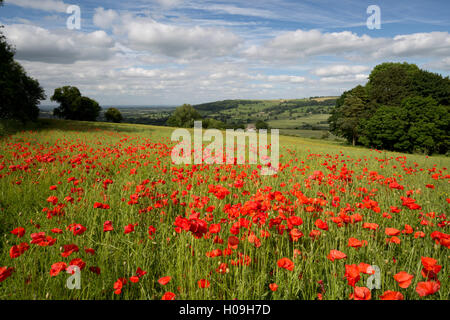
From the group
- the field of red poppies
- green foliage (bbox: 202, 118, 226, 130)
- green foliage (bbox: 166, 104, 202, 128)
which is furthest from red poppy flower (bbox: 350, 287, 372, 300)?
green foliage (bbox: 166, 104, 202, 128)

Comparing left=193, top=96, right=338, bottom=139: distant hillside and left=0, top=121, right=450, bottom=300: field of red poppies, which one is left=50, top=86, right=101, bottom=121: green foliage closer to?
left=193, top=96, right=338, bottom=139: distant hillside

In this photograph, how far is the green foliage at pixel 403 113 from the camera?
31.9 meters

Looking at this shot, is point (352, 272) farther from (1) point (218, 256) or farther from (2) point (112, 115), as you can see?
(2) point (112, 115)

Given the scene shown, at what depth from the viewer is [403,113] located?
33.1 meters

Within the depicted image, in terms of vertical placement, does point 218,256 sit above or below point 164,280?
below

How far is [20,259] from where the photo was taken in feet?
7.30

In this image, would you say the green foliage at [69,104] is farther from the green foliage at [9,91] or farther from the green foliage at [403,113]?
the green foliage at [403,113]

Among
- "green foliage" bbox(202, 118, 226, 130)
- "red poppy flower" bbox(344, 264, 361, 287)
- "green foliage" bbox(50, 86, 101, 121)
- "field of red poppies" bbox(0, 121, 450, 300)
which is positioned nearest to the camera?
"red poppy flower" bbox(344, 264, 361, 287)

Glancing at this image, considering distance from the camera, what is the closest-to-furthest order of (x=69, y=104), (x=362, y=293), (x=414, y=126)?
(x=362, y=293) → (x=414, y=126) → (x=69, y=104)

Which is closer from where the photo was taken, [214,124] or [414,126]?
[414,126]

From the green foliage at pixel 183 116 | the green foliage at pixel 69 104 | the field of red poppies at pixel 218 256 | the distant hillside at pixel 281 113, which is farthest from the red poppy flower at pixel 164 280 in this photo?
the distant hillside at pixel 281 113

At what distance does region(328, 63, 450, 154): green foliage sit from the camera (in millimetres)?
31906

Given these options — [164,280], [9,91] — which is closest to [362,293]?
[164,280]
